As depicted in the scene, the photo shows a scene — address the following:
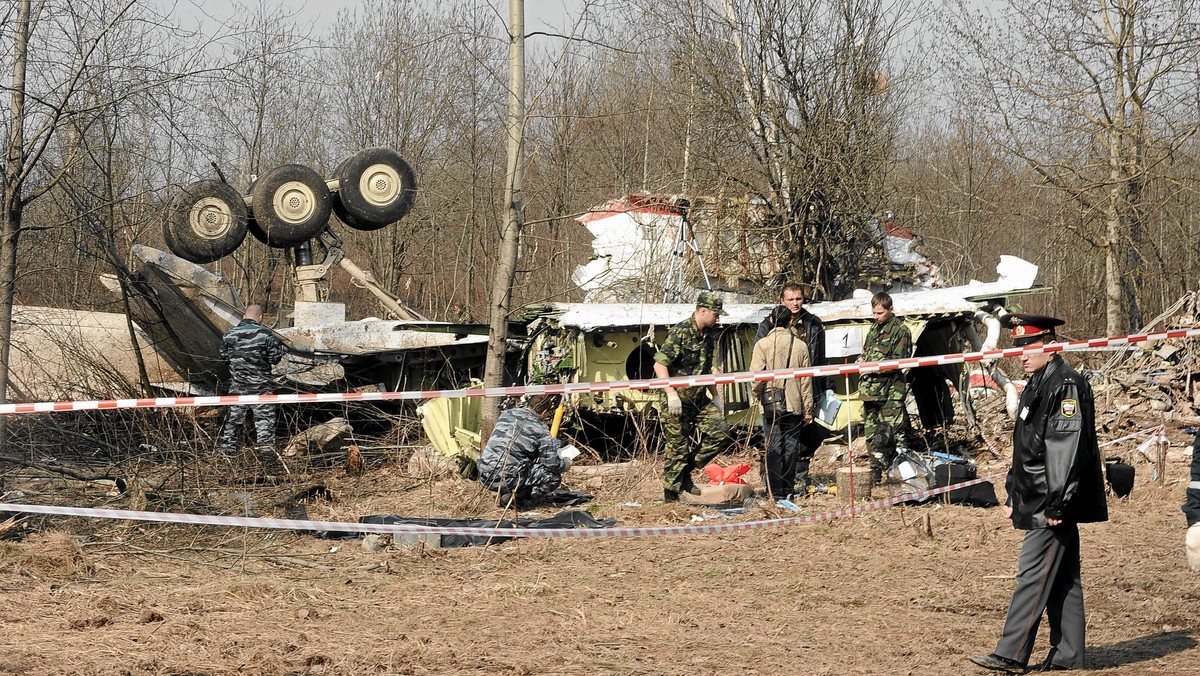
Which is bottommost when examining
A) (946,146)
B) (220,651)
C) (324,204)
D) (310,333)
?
(220,651)

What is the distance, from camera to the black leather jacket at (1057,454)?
4.60m

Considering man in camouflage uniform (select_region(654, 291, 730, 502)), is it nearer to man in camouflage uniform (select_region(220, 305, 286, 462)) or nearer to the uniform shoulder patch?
man in camouflage uniform (select_region(220, 305, 286, 462))

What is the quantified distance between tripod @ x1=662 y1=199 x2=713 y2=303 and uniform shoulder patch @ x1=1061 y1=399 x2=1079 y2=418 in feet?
30.1

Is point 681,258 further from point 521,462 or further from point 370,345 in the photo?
point 521,462

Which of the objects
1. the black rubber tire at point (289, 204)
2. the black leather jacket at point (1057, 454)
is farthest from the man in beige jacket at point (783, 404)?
the black rubber tire at point (289, 204)

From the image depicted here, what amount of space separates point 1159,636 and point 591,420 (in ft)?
23.7

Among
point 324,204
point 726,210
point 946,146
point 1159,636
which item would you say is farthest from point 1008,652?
point 946,146

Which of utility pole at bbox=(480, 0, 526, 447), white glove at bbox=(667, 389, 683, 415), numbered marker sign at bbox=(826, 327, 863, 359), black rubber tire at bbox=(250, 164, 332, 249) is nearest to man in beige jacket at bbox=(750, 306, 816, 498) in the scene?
white glove at bbox=(667, 389, 683, 415)

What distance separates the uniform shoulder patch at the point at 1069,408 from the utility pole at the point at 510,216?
550 centimetres

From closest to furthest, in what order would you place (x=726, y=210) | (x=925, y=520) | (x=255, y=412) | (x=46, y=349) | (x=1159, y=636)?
1. (x=1159, y=636)
2. (x=925, y=520)
3. (x=255, y=412)
4. (x=46, y=349)
5. (x=726, y=210)

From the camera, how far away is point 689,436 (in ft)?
28.7

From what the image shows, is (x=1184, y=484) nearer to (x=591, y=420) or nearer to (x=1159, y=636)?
(x=1159, y=636)

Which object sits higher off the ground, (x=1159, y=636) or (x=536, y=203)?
(x=536, y=203)

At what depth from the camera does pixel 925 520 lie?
763 centimetres
